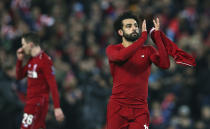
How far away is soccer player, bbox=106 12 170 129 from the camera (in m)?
4.92

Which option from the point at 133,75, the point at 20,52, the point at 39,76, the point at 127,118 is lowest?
the point at 127,118

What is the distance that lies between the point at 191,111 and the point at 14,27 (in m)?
5.03

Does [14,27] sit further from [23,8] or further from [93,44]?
[93,44]

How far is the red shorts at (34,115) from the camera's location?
20.2ft

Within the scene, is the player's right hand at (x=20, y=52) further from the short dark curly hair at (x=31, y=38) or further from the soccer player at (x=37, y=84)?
the short dark curly hair at (x=31, y=38)

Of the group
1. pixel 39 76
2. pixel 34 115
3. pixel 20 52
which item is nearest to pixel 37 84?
pixel 39 76

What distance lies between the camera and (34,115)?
20.3 ft

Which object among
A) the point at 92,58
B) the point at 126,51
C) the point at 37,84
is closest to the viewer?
the point at 126,51

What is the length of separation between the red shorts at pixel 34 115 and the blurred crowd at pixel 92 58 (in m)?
1.08

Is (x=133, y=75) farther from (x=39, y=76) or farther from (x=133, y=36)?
(x=39, y=76)

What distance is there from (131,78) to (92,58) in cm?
546

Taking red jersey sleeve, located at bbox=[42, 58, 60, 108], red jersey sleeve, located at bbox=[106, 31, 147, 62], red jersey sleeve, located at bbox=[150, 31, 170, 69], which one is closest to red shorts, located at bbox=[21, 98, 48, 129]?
red jersey sleeve, located at bbox=[42, 58, 60, 108]

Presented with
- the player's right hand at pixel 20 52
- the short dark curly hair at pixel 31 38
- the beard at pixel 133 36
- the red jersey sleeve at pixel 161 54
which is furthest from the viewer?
the player's right hand at pixel 20 52

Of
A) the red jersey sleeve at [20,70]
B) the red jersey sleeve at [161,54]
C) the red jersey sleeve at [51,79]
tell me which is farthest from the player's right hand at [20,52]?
the red jersey sleeve at [161,54]
